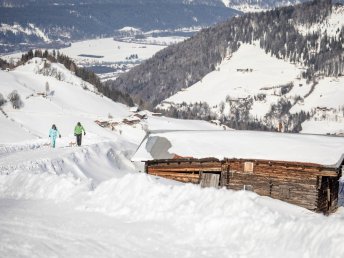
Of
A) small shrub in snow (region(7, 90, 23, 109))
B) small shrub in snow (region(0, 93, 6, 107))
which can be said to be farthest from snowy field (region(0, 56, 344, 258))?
small shrub in snow (region(7, 90, 23, 109))

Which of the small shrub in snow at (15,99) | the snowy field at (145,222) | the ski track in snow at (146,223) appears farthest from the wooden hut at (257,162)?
the small shrub in snow at (15,99)

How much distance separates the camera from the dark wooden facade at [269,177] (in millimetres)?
33438

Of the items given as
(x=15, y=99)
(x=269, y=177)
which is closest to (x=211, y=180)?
(x=269, y=177)

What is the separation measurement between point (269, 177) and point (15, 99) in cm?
6098

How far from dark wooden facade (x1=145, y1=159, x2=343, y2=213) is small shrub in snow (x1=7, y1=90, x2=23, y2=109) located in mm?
54221

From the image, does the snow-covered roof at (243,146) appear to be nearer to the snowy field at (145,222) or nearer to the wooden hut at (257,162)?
the wooden hut at (257,162)

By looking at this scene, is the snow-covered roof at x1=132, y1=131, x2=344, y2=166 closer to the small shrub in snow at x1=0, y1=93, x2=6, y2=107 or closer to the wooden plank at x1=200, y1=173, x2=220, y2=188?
the wooden plank at x1=200, y1=173, x2=220, y2=188

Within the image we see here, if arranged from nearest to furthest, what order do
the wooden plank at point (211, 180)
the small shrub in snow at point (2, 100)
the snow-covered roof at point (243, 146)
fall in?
the snow-covered roof at point (243, 146), the wooden plank at point (211, 180), the small shrub in snow at point (2, 100)

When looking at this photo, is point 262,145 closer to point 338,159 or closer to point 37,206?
point 338,159

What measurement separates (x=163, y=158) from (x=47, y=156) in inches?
295

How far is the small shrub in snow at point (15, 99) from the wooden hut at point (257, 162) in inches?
2095

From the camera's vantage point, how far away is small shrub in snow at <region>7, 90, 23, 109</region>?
86.8 metres

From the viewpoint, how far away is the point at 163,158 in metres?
36.6

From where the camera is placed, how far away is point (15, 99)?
88.0 meters
